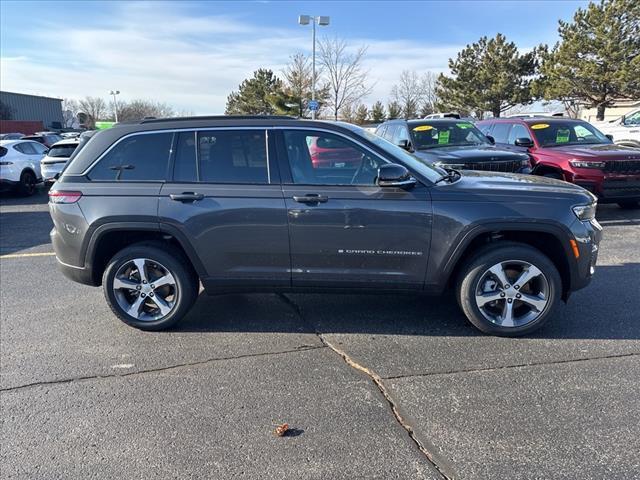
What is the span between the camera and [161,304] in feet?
13.8

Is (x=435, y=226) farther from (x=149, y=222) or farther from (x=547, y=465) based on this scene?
(x=149, y=222)

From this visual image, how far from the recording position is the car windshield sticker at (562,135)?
30.6 ft

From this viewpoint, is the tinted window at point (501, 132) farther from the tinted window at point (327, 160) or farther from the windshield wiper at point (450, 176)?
the tinted window at point (327, 160)

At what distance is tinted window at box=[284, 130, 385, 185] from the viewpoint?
396cm

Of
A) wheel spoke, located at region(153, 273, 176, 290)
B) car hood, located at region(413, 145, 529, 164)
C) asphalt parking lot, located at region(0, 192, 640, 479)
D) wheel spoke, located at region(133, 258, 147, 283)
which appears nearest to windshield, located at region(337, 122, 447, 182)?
asphalt parking lot, located at region(0, 192, 640, 479)

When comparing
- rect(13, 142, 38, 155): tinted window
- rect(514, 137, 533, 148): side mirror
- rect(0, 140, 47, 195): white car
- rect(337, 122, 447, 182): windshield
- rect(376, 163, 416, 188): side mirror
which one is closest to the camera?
rect(376, 163, 416, 188): side mirror

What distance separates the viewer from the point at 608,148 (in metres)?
8.65

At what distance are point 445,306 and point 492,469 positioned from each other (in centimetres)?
228

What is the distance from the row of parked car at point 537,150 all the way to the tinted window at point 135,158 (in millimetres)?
4036

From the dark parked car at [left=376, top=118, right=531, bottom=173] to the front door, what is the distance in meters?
3.96

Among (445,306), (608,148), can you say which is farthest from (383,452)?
(608,148)

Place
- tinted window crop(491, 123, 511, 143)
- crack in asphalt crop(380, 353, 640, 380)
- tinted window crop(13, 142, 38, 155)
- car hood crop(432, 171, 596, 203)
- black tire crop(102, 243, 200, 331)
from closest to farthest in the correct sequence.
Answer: crack in asphalt crop(380, 353, 640, 380), car hood crop(432, 171, 596, 203), black tire crop(102, 243, 200, 331), tinted window crop(491, 123, 511, 143), tinted window crop(13, 142, 38, 155)

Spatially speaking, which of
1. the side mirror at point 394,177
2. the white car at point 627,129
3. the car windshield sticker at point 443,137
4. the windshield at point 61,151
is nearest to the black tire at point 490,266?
the side mirror at point 394,177

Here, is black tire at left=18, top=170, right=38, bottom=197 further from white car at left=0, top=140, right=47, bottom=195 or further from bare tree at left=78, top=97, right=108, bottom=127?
bare tree at left=78, top=97, right=108, bottom=127
